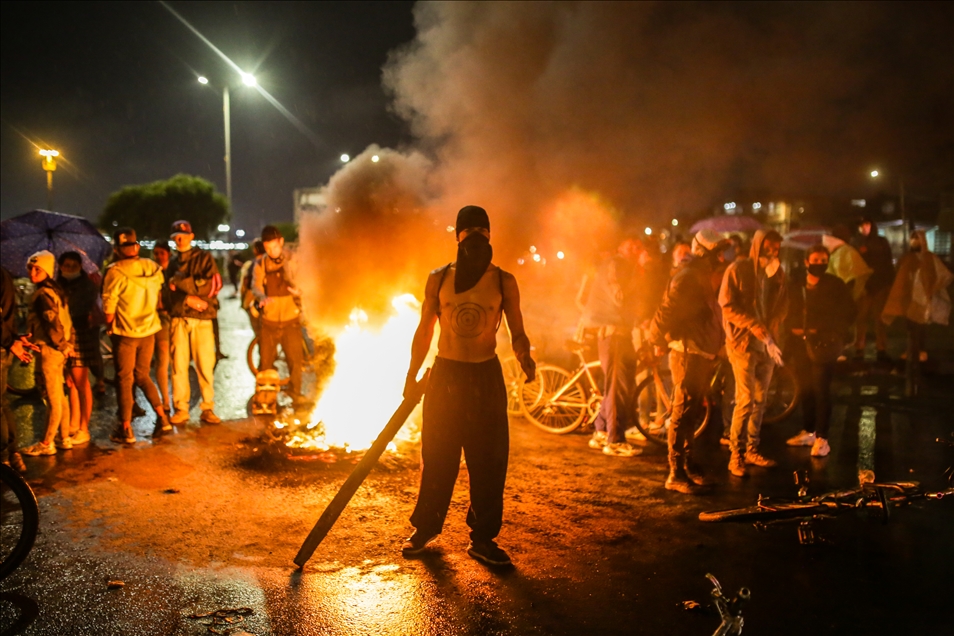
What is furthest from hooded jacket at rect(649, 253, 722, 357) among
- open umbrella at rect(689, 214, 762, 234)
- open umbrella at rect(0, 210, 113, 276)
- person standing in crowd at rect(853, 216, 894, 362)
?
open umbrella at rect(689, 214, 762, 234)

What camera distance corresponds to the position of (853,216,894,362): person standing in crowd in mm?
11844

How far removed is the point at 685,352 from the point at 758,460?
1572 millimetres

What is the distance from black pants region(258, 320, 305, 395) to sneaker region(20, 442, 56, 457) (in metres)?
2.58

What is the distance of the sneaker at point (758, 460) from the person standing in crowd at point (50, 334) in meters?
6.65

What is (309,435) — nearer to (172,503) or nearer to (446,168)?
(172,503)

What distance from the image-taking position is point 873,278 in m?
12.0

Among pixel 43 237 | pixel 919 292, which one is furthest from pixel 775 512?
pixel 43 237

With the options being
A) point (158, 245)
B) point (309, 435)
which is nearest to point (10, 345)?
point (309, 435)

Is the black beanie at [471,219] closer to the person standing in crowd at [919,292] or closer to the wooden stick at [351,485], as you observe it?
the wooden stick at [351,485]

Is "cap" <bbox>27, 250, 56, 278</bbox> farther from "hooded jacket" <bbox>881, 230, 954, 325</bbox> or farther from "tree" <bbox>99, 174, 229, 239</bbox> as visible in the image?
"tree" <bbox>99, 174, 229, 239</bbox>

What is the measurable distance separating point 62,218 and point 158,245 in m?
3.71

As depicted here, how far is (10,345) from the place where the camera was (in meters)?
6.10

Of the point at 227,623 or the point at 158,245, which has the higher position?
the point at 158,245

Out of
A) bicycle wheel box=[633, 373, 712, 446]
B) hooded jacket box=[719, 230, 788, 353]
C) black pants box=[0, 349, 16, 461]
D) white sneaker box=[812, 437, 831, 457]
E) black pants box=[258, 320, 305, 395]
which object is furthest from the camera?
black pants box=[258, 320, 305, 395]
